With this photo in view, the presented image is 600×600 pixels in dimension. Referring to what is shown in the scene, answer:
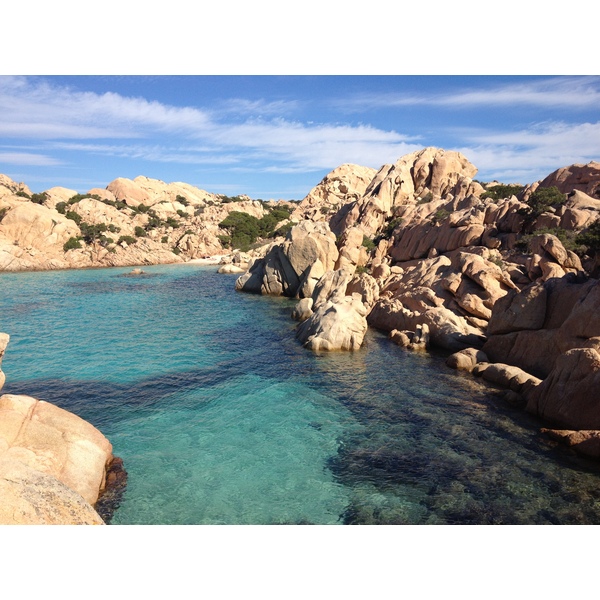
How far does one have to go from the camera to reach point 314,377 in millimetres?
20250

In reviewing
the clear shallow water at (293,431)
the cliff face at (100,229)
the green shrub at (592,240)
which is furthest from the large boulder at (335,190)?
the clear shallow water at (293,431)

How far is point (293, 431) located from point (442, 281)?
17060mm

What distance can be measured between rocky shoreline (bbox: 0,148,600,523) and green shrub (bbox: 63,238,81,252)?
0.78 feet

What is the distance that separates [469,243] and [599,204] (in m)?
8.70

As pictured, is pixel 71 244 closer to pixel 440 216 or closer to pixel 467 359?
pixel 440 216

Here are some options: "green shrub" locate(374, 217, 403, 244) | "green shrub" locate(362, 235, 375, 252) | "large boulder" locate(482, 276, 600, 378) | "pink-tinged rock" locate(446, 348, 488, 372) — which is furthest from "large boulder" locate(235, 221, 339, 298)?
"large boulder" locate(482, 276, 600, 378)

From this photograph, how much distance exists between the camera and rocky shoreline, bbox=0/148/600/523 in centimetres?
1353

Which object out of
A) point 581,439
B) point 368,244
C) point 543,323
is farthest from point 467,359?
point 368,244

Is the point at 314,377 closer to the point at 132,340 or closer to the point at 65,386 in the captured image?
the point at 65,386

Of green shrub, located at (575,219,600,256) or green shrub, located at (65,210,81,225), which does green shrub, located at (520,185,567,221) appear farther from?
green shrub, located at (65,210,81,225)

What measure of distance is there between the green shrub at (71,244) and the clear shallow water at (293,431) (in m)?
51.4

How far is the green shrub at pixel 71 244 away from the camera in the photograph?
244 ft

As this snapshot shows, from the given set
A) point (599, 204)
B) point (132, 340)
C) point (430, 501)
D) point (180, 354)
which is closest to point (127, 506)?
point (430, 501)

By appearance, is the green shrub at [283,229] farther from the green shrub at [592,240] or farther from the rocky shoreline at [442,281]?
the green shrub at [592,240]
